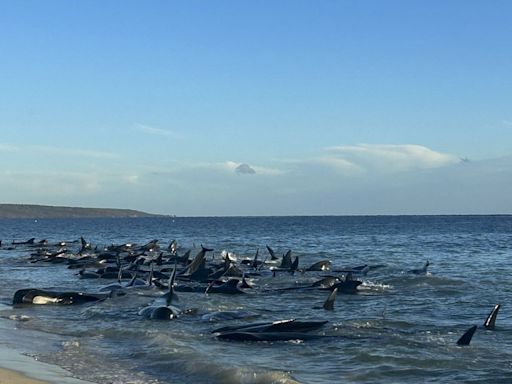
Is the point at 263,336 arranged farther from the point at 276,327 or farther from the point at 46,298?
the point at 46,298

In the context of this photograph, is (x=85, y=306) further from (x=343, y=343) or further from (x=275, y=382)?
(x=275, y=382)

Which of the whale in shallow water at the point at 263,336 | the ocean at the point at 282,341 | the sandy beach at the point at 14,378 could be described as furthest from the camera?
the whale in shallow water at the point at 263,336

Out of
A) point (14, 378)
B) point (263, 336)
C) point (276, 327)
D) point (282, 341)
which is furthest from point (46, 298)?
point (14, 378)

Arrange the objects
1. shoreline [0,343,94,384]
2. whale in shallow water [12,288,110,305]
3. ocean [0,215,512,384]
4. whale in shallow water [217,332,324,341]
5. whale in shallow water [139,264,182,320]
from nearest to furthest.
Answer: shoreline [0,343,94,384] < ocean [0,215,512,384] < whale in shallow water [217,332,324,341] < whale in shallow water [139,264,182,320] < whale in shallow water [12,288,110,305]

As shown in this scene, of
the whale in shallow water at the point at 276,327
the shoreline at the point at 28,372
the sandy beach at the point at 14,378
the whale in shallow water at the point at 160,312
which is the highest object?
the whale in shallow water at the point at 276,327

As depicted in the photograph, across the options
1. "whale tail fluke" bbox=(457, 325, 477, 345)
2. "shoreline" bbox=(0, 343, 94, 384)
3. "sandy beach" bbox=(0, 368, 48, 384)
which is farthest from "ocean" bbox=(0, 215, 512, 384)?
"sandy beach" bbox=(0, 368, 48, 384)

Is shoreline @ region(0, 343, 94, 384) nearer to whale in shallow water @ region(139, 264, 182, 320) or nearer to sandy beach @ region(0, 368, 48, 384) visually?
sandy beach @ region(0, 368, 48, 384)

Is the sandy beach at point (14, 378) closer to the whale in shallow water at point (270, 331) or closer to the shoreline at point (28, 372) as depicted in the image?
the shoreline at point (28, 372)

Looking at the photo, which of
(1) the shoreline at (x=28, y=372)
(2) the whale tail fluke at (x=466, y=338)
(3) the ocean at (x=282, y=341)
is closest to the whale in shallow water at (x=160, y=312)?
(3) the ocean at (x=282, y=341)

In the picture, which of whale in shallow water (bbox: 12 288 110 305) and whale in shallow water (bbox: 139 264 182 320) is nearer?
whale in shallow water (bbox: 139 264 182 320)

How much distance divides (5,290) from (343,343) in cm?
1651

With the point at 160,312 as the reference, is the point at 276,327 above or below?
above

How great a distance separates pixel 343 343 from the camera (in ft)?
52.5

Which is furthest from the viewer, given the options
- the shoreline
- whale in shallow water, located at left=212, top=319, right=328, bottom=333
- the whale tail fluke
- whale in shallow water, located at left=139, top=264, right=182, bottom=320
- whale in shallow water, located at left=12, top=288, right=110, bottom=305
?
whale in shallow water, located at left=12, top=288, right=110, bottom=305
